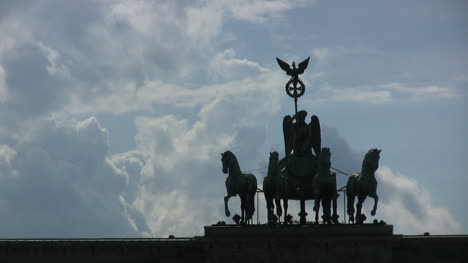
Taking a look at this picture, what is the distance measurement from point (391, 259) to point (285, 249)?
426cm

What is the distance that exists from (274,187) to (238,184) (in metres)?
1.51

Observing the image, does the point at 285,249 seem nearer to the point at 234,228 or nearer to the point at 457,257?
the point at 234,228

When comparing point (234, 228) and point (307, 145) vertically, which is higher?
point (307, 145)

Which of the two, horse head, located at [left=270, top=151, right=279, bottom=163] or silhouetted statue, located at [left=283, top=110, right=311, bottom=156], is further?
silhouetted statue, located at [left=283, top=110, right=311, bottom=156]

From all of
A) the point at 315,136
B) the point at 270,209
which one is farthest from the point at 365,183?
the point at 315,136

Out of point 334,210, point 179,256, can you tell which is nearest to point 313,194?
point 334,210

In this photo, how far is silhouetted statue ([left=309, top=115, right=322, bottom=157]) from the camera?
63469mm

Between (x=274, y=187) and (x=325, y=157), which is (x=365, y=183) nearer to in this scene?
(x=325, y=157)

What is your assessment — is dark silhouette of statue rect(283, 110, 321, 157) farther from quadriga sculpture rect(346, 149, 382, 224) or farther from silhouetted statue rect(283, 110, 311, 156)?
quadriga sculpture rect(346, 149, 382, 224)

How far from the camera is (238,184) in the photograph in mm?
59531

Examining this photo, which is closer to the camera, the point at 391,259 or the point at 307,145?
the point at 391,259

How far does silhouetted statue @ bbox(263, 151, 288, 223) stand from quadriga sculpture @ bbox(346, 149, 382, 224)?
8.91 ft

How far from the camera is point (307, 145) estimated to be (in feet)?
207

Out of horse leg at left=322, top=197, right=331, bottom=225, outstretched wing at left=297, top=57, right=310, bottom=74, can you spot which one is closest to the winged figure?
outstretched wing at left=297, top=57, right=310, bottom=74
